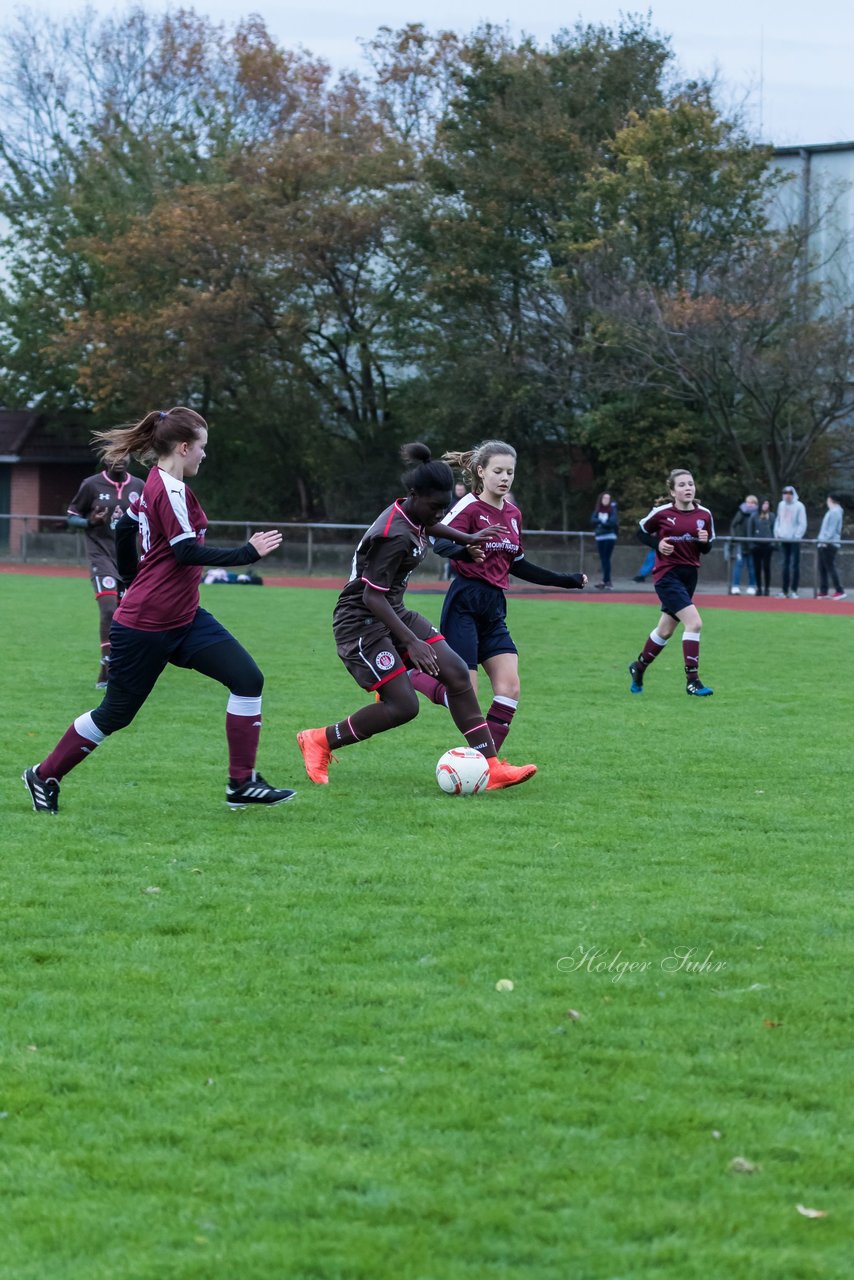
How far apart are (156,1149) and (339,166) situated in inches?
1403

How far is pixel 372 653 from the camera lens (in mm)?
8445

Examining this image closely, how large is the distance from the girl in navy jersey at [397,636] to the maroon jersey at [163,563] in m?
1.03

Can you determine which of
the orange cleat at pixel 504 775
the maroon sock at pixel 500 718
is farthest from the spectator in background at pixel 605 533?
the orange cleat at pixel 504 775

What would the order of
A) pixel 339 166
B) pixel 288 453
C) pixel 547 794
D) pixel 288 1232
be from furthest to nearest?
pixel 288 453, pixel 339 166, pixel 547 794, pixel 288 1232

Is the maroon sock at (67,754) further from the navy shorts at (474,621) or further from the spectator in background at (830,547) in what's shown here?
the spectator in background at (830,547)

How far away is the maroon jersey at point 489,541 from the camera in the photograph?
9188 mm

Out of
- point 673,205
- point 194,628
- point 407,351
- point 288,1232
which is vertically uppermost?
point 673,205

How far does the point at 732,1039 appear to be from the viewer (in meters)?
4.50

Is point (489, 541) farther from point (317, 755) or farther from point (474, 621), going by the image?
point (317, 755)

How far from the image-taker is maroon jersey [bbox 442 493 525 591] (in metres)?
9.19

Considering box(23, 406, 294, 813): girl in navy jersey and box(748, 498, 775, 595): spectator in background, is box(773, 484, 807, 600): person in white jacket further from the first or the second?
box(23, 406, 294, 813): girl in navy jersey

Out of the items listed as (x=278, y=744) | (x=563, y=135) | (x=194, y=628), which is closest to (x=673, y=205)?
(x=563, y=135)

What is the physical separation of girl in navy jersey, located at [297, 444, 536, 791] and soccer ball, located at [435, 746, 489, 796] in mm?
191

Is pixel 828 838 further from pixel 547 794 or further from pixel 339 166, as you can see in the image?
pixel 339 166
